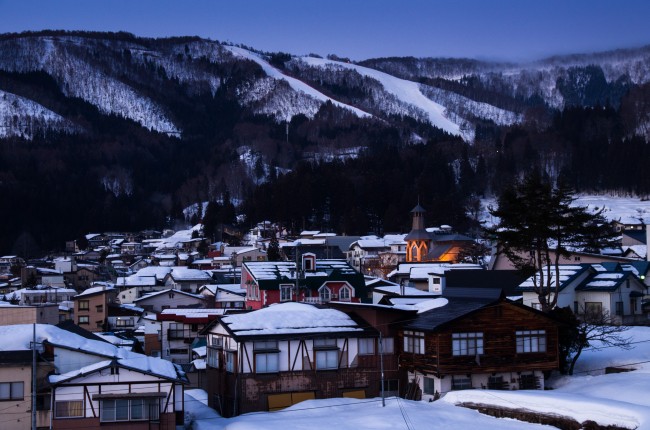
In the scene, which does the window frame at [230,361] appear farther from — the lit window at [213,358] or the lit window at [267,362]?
the lit window at [213,358]

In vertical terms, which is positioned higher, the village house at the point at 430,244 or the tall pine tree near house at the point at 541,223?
the village house at the point at 430,244

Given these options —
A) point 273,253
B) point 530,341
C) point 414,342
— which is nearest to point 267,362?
point 414,342

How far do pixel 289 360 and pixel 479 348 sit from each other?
565 centimetres

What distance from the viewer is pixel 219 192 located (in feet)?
458

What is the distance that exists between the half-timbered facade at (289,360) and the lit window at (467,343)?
257cm

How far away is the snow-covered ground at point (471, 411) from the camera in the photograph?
64.6ft

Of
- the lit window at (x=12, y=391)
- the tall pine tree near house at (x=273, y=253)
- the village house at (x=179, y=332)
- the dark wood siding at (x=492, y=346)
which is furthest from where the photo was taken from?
the tall pine tree near house at (x=273, y=253)

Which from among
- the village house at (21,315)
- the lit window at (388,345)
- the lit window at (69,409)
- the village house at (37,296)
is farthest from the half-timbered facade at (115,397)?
the village house at (37,296)

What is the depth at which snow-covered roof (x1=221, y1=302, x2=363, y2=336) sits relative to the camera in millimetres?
25062

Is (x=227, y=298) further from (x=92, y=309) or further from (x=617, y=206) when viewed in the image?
(x=617, y=206)

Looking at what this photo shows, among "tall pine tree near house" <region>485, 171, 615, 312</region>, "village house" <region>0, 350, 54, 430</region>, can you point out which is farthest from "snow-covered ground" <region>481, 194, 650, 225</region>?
"village house" <region>0, 350, 54, 430</region>

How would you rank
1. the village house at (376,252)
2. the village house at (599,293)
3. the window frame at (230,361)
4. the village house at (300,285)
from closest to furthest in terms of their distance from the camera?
the window frame at (230,361)
the village house at (599,293)
the village house at (300,285)
the village house at (376,252)

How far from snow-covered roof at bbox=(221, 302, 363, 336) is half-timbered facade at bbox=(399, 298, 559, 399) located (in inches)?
81.5

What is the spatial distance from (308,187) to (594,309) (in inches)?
2352
